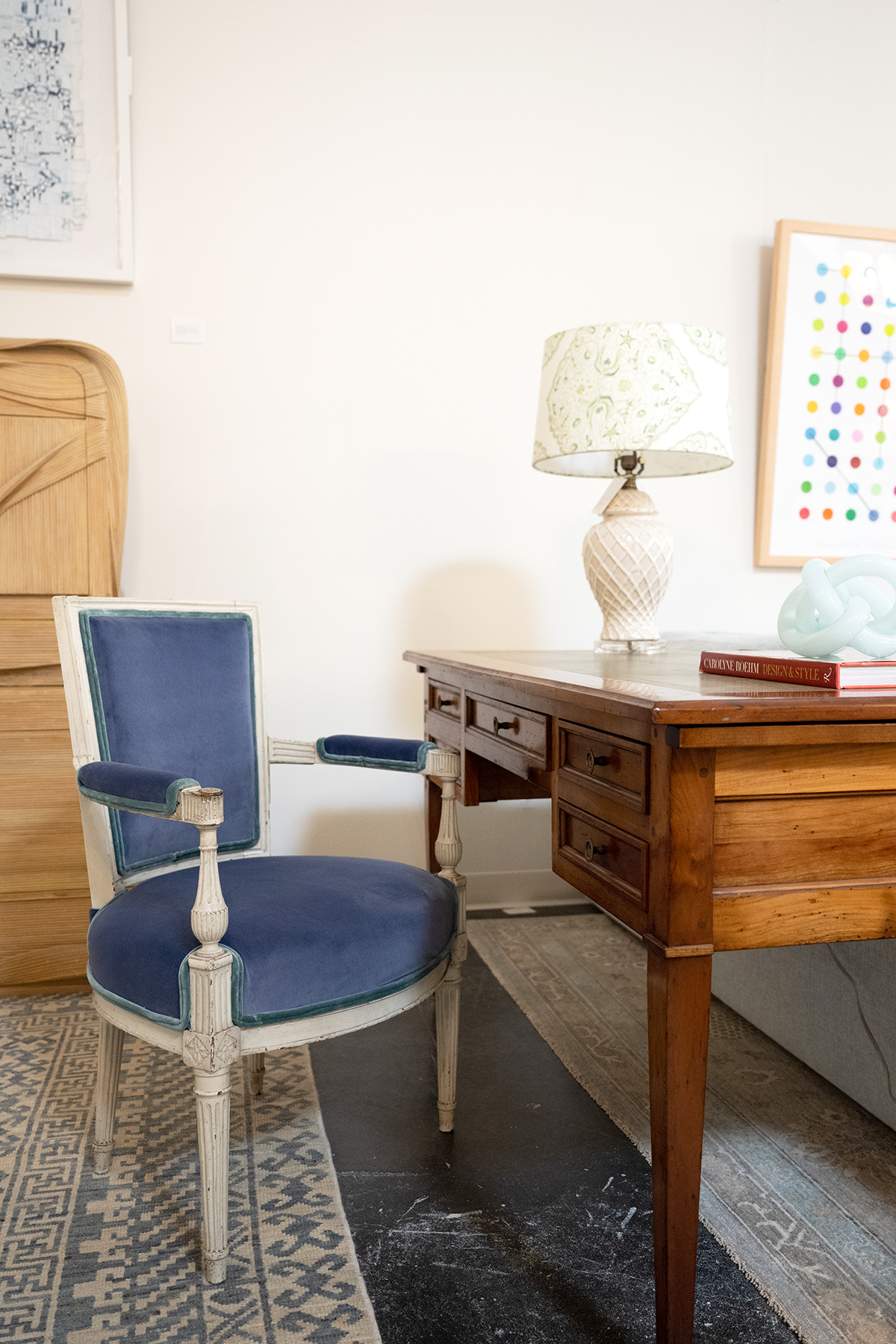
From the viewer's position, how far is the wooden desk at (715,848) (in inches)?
40.5

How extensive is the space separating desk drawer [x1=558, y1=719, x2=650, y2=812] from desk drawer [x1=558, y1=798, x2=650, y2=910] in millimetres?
47

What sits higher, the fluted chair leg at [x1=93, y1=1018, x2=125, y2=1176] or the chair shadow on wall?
the chair shadow on wall

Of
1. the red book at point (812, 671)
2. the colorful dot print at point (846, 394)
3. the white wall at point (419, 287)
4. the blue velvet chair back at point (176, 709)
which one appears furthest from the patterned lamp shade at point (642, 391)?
the colorful dot print at point (846, 394)

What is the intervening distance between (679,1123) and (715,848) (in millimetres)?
325

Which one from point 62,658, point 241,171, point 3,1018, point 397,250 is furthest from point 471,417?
point 3,1018

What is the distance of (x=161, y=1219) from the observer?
4.63 ft

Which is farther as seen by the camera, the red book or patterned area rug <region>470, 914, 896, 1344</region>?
patterned area rug <region>470, 914, 896, 1344</region>

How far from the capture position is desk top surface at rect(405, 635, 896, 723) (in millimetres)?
996

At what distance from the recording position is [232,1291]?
1.25 m

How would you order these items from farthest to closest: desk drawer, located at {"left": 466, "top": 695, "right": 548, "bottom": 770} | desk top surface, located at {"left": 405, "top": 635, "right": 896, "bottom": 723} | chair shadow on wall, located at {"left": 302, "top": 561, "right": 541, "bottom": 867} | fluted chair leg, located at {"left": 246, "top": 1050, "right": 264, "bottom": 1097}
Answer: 1. chair shadow on wall, located at {"left": 302, "top": 561, "right": 541, "bottom": 867}
2. fluted chair leg, located at {"left": 246, "top": 1050, "right": 264, "bottom": 1097}
3. desk drawer, located at {"left": 466, "top": 695, "right": 548, "bottom": 770}
4. desk top surface, located at {"left": 405, "top": 635, "right": 896, "bottom": 723}

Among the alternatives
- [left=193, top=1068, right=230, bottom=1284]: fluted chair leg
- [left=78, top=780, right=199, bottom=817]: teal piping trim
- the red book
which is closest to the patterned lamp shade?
the red book

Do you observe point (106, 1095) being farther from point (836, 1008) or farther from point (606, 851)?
point (836, 1008)

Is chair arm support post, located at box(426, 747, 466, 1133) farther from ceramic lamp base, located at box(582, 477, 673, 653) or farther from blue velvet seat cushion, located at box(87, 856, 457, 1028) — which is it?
ceramic lamp base, located at box(582, 477, 673, 653)

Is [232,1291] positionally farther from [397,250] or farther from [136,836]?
[397,250]
